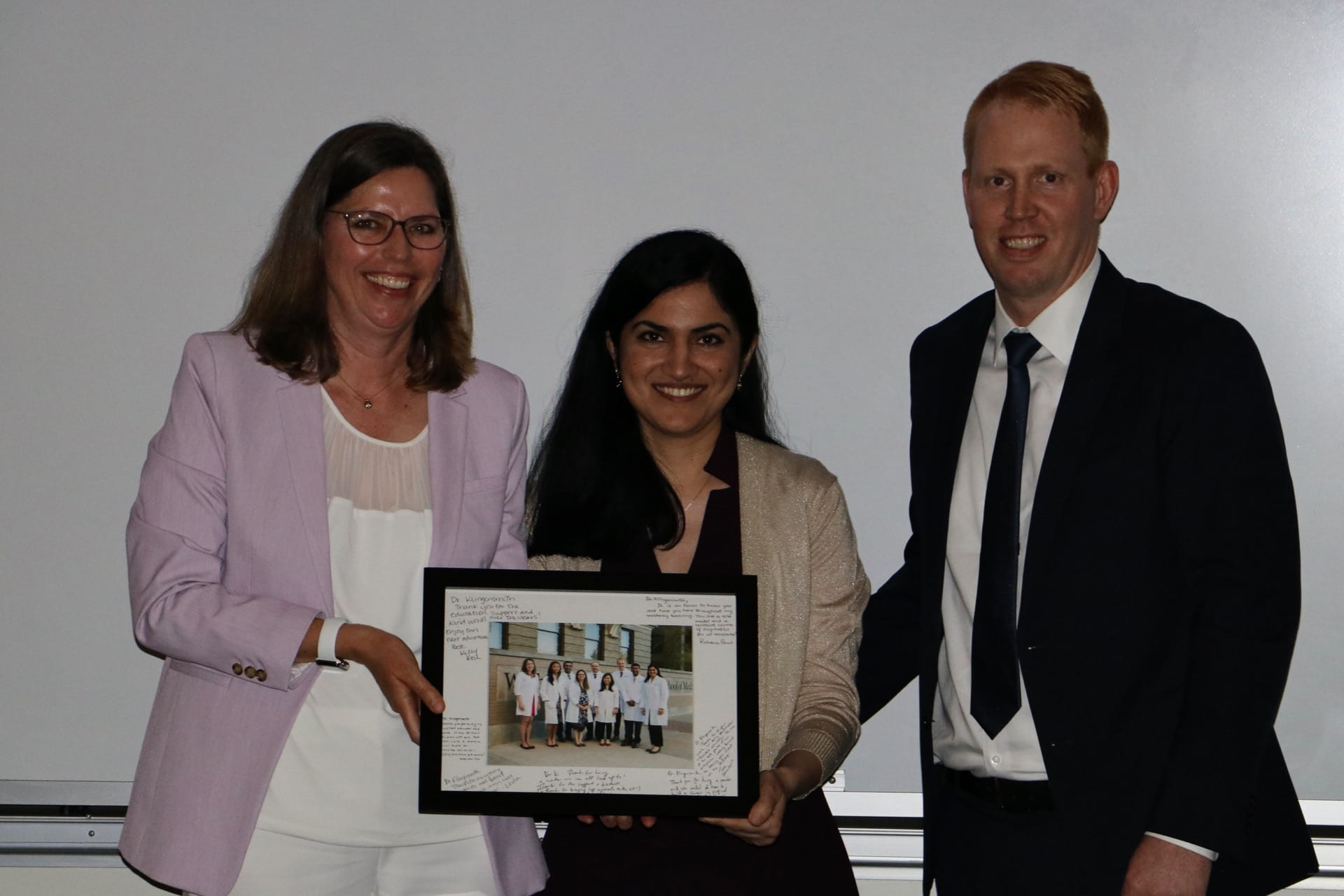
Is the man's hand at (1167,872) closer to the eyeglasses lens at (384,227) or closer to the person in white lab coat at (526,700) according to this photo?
the person in white lab coat at (526,700)

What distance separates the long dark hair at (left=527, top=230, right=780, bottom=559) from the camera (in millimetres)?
2490

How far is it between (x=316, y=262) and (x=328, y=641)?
0.71m

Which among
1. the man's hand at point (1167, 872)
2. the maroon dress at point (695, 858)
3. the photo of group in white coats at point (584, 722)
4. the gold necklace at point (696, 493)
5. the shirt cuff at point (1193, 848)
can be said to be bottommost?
the maroon dress at point (695, 858)

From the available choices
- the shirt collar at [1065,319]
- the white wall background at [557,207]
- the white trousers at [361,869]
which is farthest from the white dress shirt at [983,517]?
the white trousers at [361,869]

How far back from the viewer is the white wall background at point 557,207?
9.87ft

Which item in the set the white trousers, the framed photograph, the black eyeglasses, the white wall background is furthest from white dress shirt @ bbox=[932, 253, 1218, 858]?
the black eyeglasses

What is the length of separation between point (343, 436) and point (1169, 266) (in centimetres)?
199

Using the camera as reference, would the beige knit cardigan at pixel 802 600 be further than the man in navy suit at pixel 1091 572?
Yes

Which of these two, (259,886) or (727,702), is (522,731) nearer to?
(727,702)

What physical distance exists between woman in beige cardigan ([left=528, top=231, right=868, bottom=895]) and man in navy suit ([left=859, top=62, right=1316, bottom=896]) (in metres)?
0.21

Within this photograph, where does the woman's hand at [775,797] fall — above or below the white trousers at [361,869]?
above

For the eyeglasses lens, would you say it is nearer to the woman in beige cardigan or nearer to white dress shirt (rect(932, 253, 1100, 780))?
the woman in beige cardigan

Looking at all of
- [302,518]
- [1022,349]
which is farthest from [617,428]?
[1022,349]

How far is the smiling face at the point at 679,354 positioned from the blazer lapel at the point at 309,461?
0.63 metres
